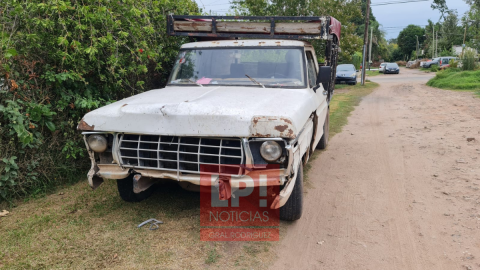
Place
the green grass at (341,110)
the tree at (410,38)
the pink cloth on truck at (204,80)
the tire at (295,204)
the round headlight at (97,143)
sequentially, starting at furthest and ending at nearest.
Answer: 1. the tree at (410,38)
2. the green grass at (341,110)
3. the pink cloth on truck at (204,80)
4. the tire at (295,204)
5. the round headlight at (97,143)

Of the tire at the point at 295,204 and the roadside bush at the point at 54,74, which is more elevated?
the roadside bush at the point at 54,74

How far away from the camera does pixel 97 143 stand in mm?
3641

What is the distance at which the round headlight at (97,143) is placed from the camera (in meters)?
3.64

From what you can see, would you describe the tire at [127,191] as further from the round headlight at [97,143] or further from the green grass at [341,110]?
the green grass at [341,110]

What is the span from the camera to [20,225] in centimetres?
387

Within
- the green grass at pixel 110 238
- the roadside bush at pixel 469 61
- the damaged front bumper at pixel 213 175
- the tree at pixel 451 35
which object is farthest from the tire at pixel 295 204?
the tree at pixel 451 35

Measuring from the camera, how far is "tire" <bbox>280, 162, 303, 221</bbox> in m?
3.78

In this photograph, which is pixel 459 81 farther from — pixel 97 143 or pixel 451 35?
pixel 451 35

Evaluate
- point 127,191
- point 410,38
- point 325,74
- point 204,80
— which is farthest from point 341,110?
point 410,38

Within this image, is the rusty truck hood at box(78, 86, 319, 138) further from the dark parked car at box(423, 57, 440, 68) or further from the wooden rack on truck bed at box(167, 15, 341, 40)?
the dark parked car at box(423, 57, 440, 68)

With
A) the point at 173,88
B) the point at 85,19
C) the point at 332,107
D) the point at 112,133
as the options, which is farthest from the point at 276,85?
the point at 332,107

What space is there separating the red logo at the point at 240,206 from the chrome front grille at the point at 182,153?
6 cm

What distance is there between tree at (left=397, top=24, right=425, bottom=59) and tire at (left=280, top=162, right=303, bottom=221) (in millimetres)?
79806

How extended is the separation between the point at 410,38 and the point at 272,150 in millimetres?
81005
